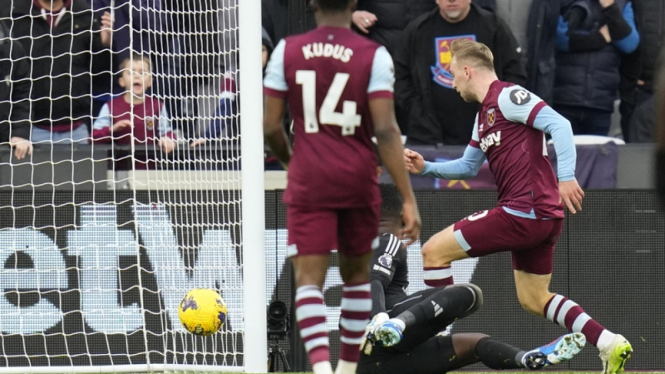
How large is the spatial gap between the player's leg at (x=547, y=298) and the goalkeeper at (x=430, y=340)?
12.2 inches

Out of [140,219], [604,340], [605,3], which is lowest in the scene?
[604,340]

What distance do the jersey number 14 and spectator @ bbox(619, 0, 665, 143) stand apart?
5644 millimetres

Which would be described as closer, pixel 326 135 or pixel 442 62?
pixel 326 135

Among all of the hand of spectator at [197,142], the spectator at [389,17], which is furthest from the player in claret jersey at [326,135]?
the spectator at [389,17]

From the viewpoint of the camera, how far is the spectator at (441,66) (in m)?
9.07

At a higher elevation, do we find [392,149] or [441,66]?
[441,66]

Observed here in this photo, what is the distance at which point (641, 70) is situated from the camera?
9.99 metres

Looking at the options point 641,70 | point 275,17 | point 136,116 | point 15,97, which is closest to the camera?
point 136,116

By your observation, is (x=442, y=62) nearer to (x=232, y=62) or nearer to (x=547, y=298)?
(x=232, y=62)

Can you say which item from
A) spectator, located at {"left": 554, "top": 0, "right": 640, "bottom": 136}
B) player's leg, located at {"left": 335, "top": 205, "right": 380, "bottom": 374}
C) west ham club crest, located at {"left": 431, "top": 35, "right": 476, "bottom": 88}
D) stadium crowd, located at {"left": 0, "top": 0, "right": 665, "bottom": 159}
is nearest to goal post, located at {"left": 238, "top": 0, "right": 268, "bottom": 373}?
stadium crowd, located at {"left": 0, "top": 0, "right": 665, "bottom": 159}

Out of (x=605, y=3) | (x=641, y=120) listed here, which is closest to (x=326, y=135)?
(x=605, y=3)

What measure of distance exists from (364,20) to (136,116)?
217 cm

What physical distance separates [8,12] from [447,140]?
381 cm

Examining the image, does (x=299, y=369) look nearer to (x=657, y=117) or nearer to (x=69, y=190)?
(x=69, y=190)
